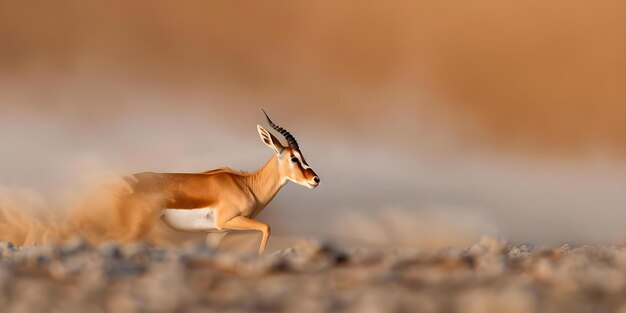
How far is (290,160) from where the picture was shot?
27.8ft

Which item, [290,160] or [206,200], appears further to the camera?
[290,160]

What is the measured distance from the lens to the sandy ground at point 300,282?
3.26 metres

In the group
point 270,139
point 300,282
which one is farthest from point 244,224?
point 300,282

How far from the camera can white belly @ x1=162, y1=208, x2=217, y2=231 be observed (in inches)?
308

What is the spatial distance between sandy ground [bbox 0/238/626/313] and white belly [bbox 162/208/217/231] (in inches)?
135

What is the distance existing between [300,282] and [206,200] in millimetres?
4401

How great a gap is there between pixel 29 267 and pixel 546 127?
9.69 metres

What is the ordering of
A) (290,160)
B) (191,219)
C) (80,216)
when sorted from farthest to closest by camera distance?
(290,160), (80,216), (191,219)

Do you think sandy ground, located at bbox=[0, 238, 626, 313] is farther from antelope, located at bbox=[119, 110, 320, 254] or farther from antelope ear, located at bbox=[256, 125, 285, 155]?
antelope ear, located at bbox=[256, 125, 285, 155]

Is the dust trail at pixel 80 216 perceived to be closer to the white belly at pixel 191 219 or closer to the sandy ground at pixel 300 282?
the white belly at pixel 191 219

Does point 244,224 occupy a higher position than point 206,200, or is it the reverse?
point 206,200

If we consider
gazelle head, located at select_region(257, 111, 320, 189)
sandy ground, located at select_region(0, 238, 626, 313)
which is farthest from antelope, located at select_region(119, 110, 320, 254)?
sandy ground, located at select_region(0, 238, 626, 313)

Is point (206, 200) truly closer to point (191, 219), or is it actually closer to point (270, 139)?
point (191, 219)

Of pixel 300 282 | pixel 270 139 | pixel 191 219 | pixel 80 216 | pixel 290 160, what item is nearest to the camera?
pixel 300 282
